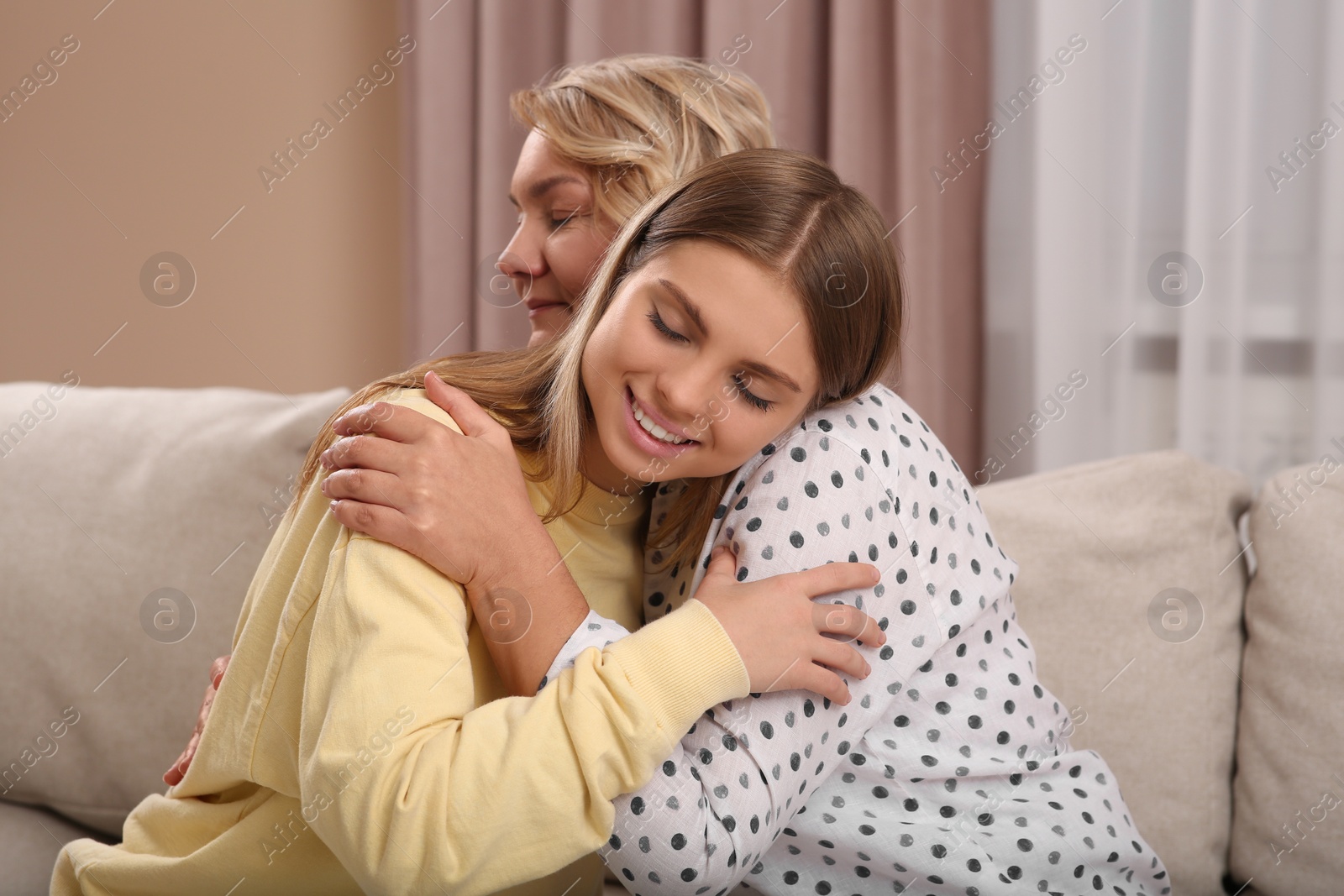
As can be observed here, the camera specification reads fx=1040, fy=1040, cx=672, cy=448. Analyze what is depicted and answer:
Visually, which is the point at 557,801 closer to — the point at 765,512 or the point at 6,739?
the point at 765,512

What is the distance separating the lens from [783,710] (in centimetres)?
89

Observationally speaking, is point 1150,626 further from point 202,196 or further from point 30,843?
point 202,196

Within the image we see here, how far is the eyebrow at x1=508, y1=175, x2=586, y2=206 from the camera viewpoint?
4.22ft

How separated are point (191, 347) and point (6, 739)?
1.44 meters

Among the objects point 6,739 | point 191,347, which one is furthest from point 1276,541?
point 191,347

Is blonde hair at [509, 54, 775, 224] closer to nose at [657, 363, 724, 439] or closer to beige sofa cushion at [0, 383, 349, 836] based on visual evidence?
nose at [657, 363, 724, 439]

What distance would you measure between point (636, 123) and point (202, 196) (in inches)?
68.9

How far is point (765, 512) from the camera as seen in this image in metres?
0.94

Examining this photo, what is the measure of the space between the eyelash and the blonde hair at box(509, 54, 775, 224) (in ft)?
1.04

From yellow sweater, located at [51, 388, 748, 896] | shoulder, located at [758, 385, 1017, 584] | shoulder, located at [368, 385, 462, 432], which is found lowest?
yellow sweater, located at [51, 388, 748, 896]

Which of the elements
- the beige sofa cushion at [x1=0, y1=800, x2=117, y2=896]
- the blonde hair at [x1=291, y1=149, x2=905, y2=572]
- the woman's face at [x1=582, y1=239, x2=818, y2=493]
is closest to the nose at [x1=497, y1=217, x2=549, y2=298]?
the blonde hair at [x1=291, y1=149, x2=905, y2=572]

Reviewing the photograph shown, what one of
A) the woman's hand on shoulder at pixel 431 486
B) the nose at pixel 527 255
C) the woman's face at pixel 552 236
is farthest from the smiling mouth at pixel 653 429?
the nose at pixel 527 255

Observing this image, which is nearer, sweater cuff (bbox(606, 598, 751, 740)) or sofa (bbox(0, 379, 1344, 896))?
sweater cuff (bbox(606, 598, 751, 740))

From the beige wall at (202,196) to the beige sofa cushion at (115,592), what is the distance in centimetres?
115
